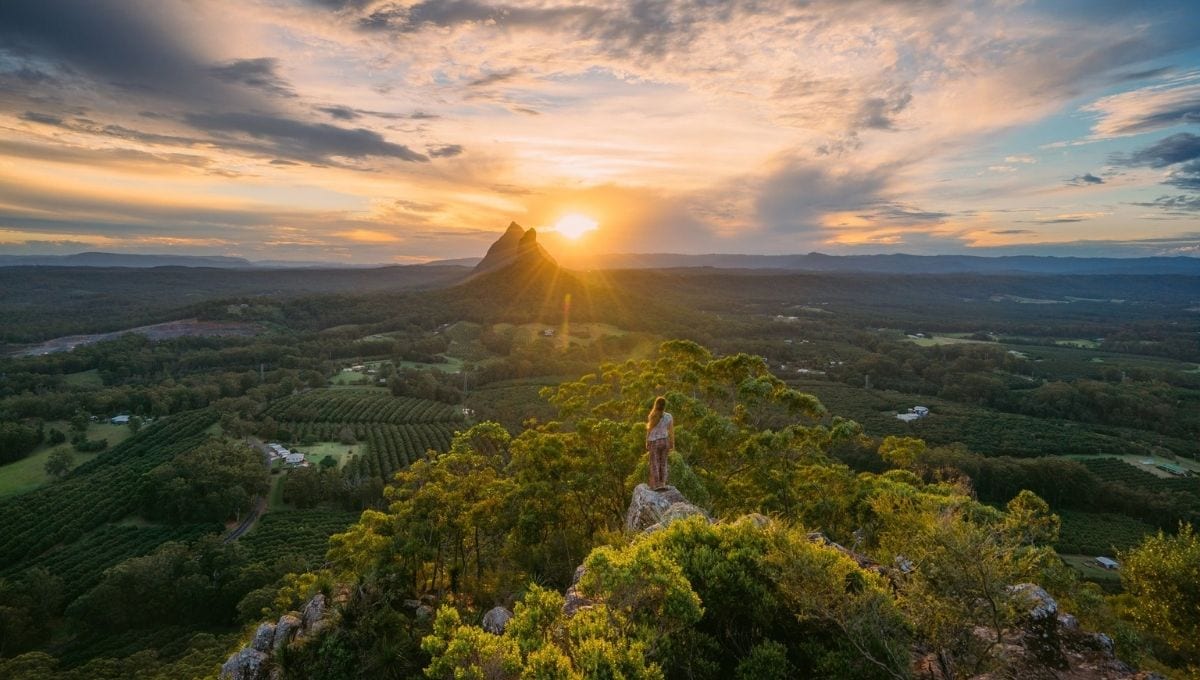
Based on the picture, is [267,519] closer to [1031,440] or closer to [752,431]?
[752,431]

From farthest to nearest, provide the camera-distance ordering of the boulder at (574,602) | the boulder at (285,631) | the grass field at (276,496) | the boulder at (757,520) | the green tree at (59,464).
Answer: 1. the green tree at (59,464)
2. the grass field at (276,496)
3. the boulder at (285,631)
4. the boulder at (757,520)
5. the boulder at (574,602)

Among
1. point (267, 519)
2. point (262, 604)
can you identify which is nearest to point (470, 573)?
point (262, 604)

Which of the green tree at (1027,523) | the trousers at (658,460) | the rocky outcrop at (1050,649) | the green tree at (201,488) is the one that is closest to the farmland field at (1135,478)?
the green tree at (1027,523)

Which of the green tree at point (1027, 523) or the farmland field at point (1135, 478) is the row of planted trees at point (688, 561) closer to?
the green tree at point (1027, 523)

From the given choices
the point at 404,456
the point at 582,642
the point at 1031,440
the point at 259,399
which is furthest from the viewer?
the point at 259,399

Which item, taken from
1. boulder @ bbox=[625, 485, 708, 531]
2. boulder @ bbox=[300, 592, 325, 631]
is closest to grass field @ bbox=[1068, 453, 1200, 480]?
boulder @ bbox=[625, 485, 708, 531]

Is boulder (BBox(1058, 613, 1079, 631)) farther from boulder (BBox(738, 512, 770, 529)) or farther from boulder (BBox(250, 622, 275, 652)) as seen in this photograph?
boulder (BBox(250, 622, 275, 652))
